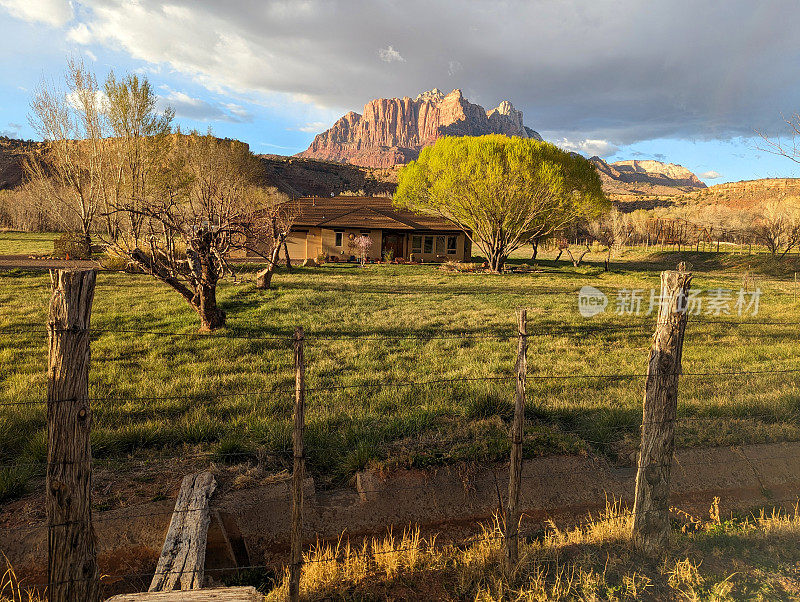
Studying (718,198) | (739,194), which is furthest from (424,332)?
(739,194)

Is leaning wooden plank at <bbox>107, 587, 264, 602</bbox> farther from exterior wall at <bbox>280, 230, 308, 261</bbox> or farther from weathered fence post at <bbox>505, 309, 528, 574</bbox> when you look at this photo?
exterior wall at <bbox>280, 230, 308, 261</bbox>

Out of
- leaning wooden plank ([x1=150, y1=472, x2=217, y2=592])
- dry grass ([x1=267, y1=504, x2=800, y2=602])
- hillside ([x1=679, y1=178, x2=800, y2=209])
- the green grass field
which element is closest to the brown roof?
the green grass field

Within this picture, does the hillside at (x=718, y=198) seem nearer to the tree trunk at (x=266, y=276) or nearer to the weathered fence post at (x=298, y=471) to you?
the tree trunk at (x=266, y=276)

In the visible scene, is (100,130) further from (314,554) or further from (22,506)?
(314,554)

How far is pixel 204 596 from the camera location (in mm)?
2967

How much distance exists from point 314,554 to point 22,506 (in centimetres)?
304

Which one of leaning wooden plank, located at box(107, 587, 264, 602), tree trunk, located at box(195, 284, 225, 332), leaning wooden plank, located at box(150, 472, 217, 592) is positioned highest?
tree trunk, located at box(195, 284, 225, 332)

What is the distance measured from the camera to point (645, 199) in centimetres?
10344

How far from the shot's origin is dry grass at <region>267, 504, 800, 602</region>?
3.59 m

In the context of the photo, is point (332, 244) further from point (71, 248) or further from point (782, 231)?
point (782, 231)

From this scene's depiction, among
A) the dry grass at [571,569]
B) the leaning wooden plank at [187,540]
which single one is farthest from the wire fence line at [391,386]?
the dry grass at [571,569]

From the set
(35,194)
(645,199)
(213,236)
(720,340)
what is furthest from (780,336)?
(645,199)

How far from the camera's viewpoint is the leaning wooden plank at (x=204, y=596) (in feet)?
9.56

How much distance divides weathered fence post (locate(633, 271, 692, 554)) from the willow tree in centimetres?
2568
